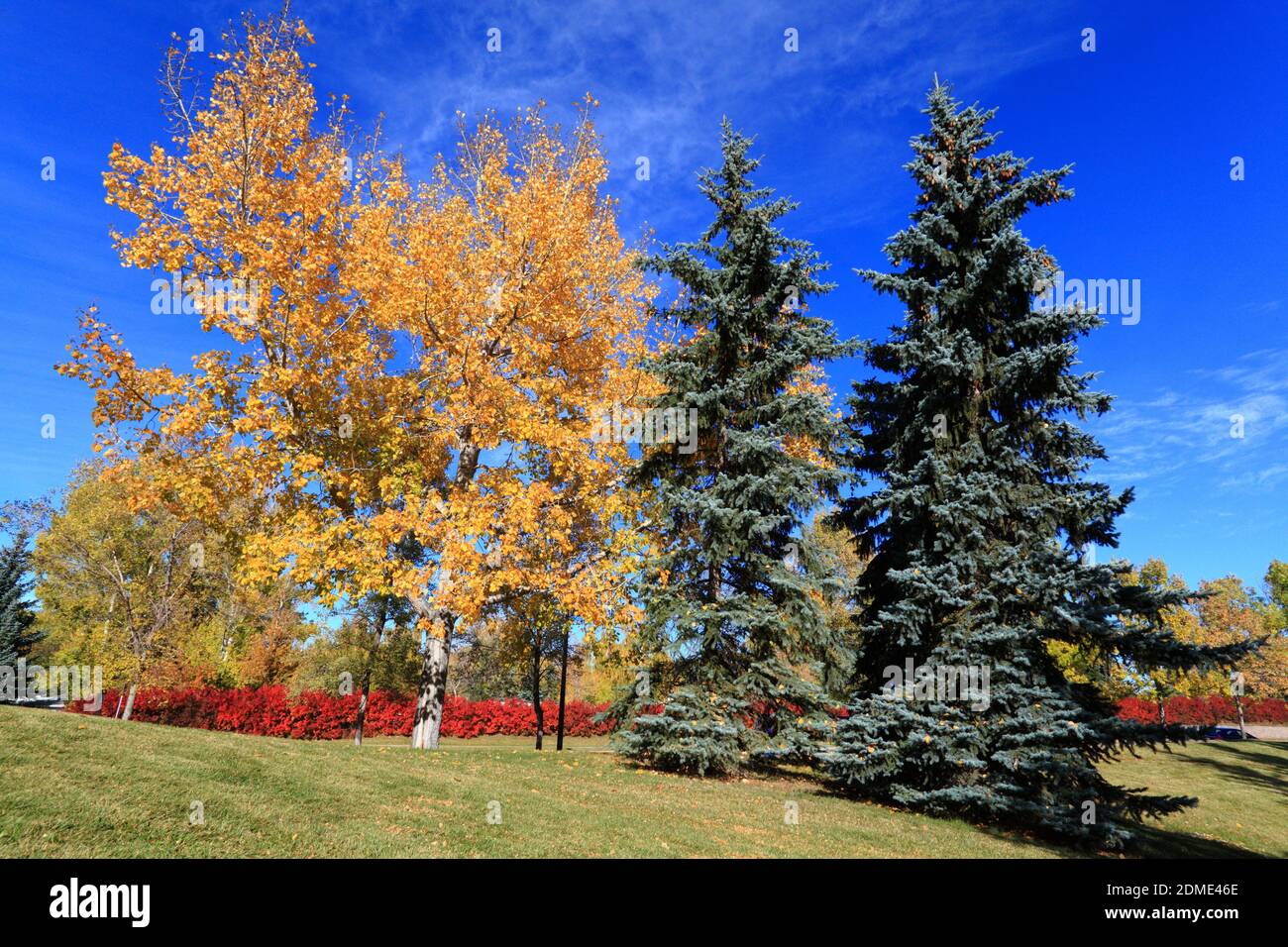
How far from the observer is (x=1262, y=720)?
54.0m

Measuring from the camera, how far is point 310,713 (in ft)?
94.4

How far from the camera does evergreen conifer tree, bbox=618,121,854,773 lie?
12992mm

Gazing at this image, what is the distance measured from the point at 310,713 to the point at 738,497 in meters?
25.5

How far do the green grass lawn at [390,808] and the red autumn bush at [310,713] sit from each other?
1507 centimetres

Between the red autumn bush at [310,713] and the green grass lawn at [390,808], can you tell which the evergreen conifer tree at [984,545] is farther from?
the red autumn bush at [310,713]

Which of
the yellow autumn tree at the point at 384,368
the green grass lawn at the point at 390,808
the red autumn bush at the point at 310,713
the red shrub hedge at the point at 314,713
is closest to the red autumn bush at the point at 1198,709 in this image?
the red shrub hedge at the point at 314,713

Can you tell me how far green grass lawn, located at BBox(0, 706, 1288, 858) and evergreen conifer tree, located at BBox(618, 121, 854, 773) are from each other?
1.25 metres

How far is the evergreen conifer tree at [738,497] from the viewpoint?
13.0 metres

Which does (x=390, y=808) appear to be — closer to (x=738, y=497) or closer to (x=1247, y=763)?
(x=738, y=497)

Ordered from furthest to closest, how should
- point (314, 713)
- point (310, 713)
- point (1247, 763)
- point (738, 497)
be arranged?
1. point (314, 713)
2. point (310, 713)
3. point (1247, 763)
4. point (738, 497)

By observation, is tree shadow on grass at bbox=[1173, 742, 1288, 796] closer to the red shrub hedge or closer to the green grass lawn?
the red shrub hedge

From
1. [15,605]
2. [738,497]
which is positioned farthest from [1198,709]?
[15,605]

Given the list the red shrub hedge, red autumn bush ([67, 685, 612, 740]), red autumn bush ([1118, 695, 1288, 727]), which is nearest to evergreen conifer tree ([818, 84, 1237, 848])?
the red shrub hedge
